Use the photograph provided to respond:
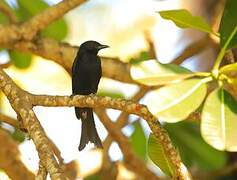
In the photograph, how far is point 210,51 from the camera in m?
4.45

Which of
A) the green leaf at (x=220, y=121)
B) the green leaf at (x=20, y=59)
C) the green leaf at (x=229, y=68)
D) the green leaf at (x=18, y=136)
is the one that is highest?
the green leaf at (x=229, y=68)

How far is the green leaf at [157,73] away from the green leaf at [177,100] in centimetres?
2

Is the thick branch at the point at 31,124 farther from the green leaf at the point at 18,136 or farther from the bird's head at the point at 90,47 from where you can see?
the green leaf at the point at 18,136

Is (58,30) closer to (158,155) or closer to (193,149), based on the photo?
(193,149)

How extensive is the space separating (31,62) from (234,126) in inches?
99.8

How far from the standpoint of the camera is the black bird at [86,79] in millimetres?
3109

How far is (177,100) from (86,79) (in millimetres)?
1415

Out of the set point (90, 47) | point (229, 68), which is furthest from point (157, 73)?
point (90, 47)

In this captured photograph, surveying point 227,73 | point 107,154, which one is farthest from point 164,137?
point 107,154

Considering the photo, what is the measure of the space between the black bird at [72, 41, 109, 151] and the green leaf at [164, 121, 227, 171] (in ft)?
3.20

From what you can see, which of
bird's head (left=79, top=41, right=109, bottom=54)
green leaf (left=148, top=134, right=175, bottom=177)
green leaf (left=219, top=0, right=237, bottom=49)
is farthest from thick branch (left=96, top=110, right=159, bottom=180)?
green leaf (left=219, top=0, right=237, bottom=49)

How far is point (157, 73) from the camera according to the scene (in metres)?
1.86

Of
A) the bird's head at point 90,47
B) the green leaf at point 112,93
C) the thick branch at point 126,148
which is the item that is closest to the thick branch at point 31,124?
the bird's head at point 90,47

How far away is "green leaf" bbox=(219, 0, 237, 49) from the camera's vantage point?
2154 mm
